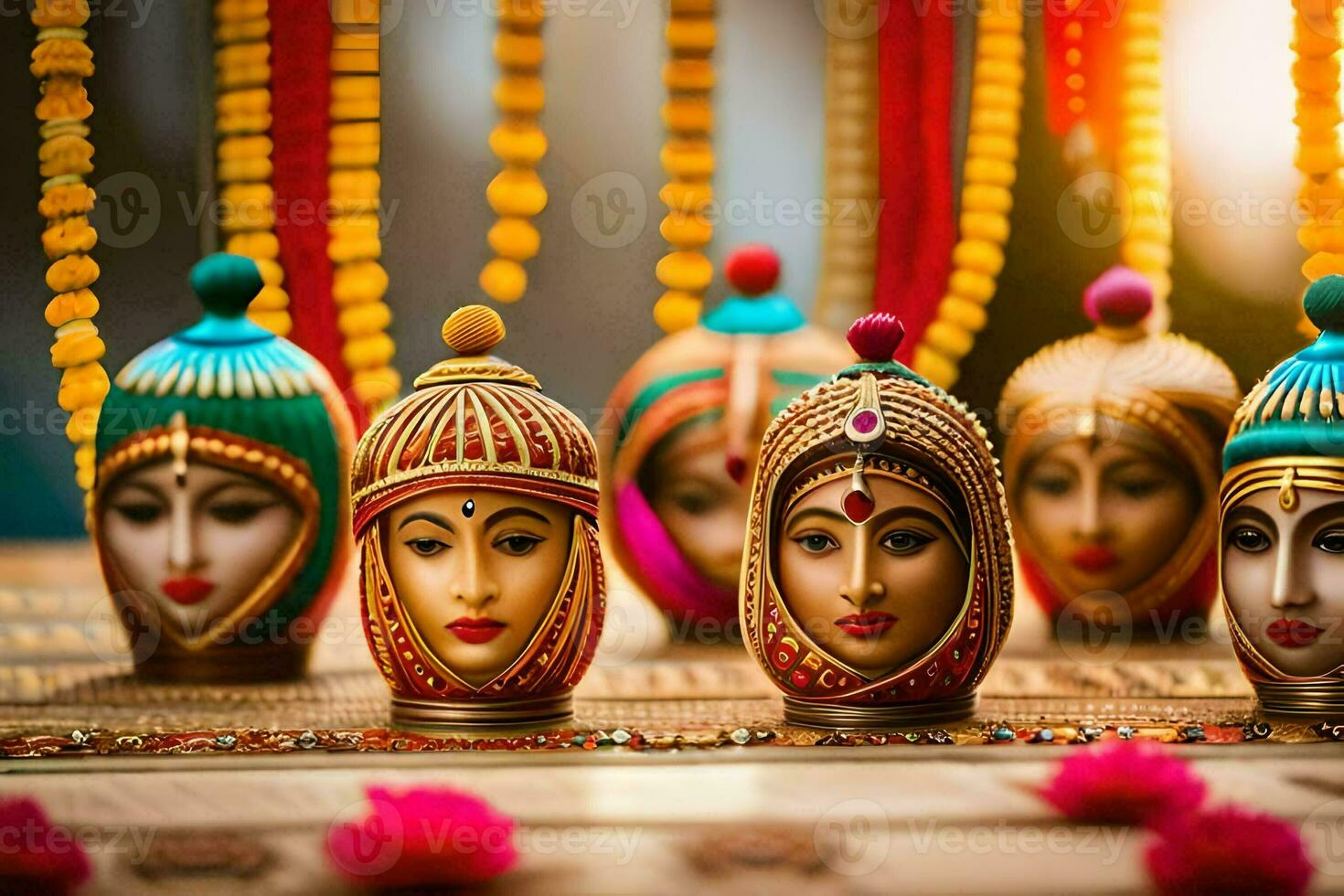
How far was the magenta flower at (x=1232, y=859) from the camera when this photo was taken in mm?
2945

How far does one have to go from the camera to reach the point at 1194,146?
4.88 metres

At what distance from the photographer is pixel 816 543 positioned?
350 centimetres

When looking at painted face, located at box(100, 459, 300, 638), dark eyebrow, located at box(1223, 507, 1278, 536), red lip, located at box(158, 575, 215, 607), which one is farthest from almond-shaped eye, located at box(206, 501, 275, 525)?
dark eyebrow, located at box(1223, 507, 1278, 536)

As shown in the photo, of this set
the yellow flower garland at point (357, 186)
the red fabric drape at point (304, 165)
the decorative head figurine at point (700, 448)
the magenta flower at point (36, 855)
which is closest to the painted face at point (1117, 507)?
the decorative head figurine at point (700, 448)

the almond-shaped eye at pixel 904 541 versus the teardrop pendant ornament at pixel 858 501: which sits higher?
the teardrop pendant ornament at pixel 858 501

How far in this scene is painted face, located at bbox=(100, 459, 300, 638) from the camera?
13.0ft

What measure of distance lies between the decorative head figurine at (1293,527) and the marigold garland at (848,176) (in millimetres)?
1424

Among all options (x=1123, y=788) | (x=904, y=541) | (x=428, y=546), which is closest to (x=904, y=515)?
(x=904, y=541)

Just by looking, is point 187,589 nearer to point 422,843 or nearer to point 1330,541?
point 422,843

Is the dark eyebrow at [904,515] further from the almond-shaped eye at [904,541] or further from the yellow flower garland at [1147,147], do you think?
the yellow flower garland at [1147,147]

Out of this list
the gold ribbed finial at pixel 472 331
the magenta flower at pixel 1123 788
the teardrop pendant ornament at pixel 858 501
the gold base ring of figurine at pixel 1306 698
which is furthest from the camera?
the gold ribbed finial at pixel 472 331

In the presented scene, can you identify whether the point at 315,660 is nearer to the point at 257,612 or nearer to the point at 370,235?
the point at 257,612

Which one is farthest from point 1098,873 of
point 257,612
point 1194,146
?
point 1194,146

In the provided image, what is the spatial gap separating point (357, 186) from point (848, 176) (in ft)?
3.74
